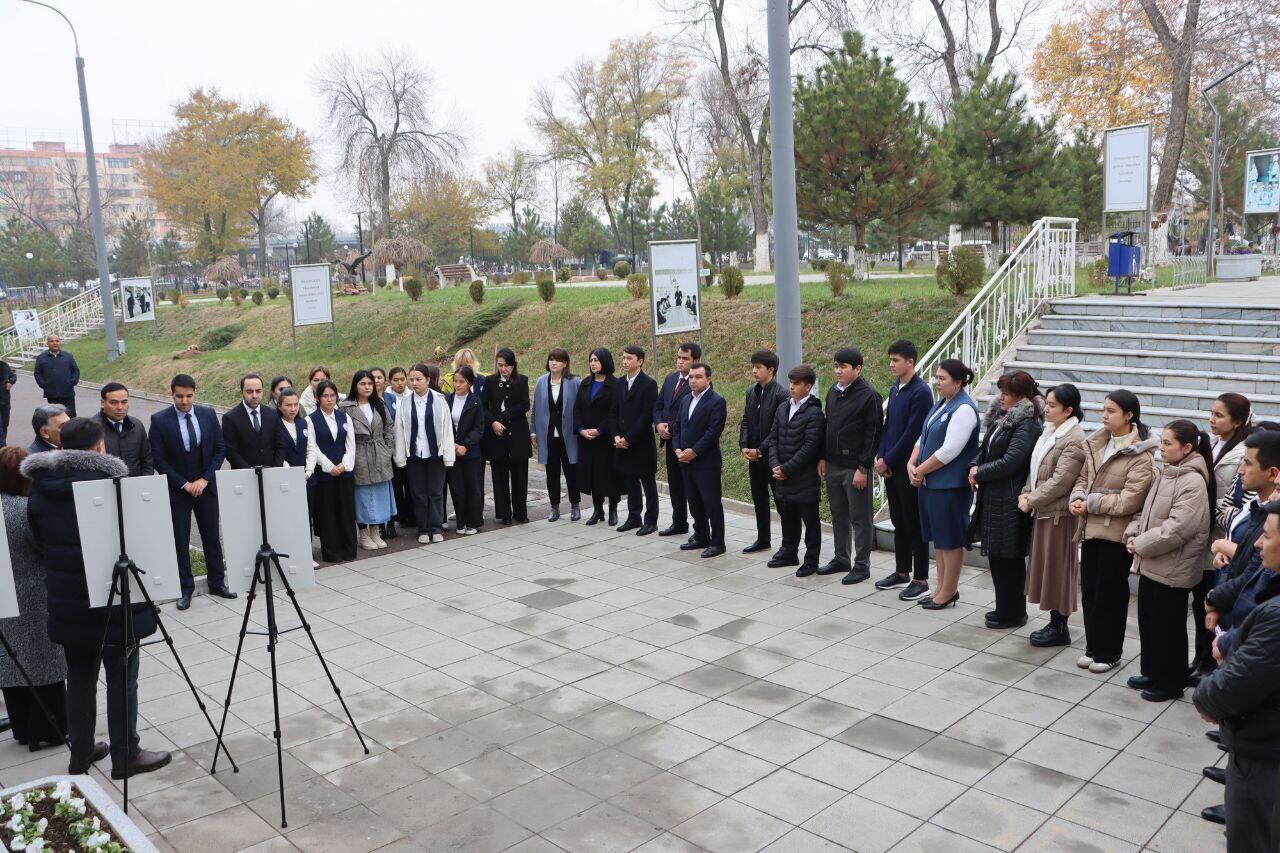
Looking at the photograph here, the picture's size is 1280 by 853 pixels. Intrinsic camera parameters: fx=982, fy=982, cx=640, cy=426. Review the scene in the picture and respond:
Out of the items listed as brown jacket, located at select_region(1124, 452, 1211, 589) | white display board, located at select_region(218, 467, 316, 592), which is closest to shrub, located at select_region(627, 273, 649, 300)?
brown jacket, located at select_region(1124, 452, 1211, 589)

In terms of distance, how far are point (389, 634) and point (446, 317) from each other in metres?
19.9

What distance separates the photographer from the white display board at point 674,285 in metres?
12.1

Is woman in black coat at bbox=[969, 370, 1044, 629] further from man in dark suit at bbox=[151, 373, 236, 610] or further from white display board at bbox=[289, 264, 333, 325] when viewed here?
white display board at bbox=[289, 264, 333, 325]

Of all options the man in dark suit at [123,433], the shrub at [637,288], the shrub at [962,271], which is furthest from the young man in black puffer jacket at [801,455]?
the shrub at [637,288]

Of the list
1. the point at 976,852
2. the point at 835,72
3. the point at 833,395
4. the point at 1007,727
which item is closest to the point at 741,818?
the point at 976,852

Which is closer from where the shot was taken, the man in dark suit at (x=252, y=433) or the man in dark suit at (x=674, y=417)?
the man in dark suit at (x=252, y=433)

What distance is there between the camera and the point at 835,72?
58.9ft

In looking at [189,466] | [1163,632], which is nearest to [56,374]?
[189,466]

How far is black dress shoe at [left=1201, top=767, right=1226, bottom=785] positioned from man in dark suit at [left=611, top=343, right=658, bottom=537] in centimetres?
586

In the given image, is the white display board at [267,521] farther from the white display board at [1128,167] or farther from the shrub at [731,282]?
the shrub at [731,282]

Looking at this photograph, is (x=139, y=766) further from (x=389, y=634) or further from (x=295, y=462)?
(x=295, y=462)

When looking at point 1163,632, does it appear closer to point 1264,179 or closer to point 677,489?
point 677,489

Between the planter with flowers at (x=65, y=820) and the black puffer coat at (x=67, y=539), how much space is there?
2.48 feet

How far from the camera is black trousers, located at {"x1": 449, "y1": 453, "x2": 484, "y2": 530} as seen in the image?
10266 millimetres
